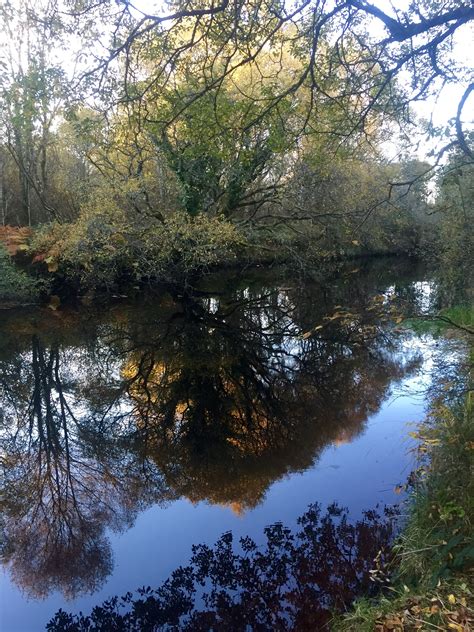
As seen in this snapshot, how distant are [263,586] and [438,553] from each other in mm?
1618

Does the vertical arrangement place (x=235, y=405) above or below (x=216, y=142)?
below

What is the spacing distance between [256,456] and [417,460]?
2.20 m

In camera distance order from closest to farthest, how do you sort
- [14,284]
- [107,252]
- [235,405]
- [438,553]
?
[438,553], [235,405], [107,252], [14,284]

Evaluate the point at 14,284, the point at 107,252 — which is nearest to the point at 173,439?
the point at 107,252

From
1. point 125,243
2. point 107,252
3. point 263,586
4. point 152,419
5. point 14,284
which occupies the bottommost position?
point 263,586

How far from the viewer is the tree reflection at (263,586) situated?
3.92 m

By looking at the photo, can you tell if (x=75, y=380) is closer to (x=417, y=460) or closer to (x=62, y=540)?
(x=62, y=540)

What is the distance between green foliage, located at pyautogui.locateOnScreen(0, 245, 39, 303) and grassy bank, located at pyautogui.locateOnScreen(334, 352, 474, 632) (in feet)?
52.3

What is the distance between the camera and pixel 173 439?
746 centimetres

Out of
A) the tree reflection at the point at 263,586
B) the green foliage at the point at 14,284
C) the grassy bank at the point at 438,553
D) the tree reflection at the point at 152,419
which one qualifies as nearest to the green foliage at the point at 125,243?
the green foliage at the point at 14,284

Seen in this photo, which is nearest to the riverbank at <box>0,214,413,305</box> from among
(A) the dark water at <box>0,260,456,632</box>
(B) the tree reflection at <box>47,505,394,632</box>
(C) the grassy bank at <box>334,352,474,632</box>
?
(A) the dark water at <box>0,260,456,632</box>

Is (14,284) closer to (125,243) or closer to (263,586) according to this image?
(125,243)

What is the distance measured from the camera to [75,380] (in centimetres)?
1049

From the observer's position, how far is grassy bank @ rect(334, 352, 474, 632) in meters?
2.94
